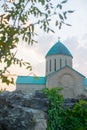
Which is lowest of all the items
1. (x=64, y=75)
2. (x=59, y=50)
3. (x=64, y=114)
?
(x=64, y=114)

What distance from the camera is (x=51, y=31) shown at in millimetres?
2471

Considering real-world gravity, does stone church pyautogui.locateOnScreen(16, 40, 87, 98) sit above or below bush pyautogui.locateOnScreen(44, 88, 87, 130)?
above

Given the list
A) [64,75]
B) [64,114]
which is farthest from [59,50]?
[64,114]

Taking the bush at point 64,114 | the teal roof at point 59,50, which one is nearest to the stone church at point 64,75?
the teal roof at point 59,50

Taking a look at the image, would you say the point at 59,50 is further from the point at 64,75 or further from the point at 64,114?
the point at 64,114

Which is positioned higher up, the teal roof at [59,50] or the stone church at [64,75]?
the teal roof at [59,50]

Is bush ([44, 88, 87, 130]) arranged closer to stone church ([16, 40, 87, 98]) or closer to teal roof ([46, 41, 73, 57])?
stone church ([16, 40, 87, 98])

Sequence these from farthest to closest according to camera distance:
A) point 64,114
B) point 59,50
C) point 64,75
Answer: point 59,50 < point 64,75 < point 64,114

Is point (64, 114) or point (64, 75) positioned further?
point (64, 75)

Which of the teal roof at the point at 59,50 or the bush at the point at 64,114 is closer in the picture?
the bush at the point at 64,114

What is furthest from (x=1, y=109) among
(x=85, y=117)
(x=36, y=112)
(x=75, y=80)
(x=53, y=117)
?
(x=75, y=80)

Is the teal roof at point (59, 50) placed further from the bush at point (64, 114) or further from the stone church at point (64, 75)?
the bush at point (64, 114)

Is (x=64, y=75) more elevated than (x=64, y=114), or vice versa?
(x=64, y=75)

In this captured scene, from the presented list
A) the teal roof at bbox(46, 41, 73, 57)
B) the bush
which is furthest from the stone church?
the bush
